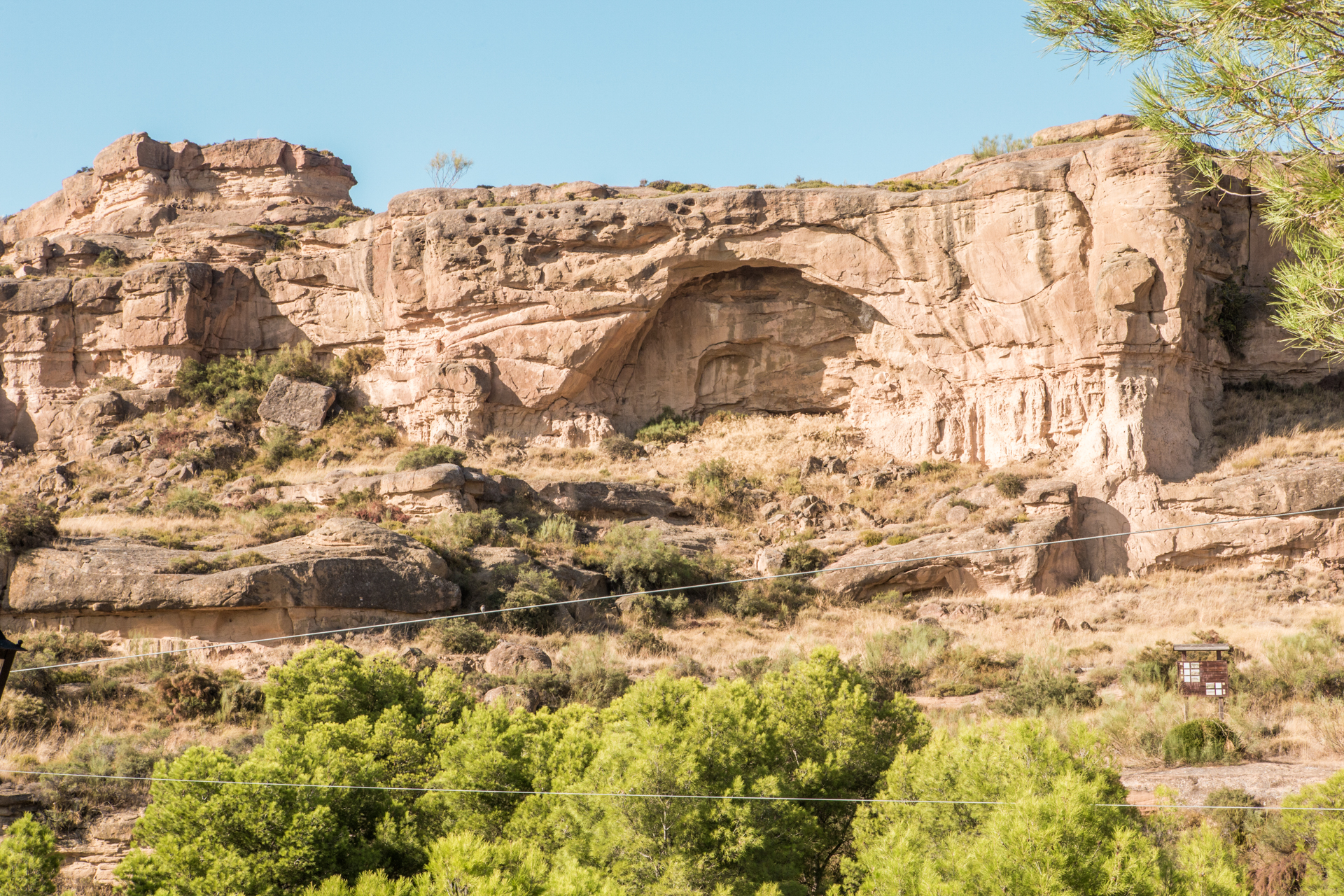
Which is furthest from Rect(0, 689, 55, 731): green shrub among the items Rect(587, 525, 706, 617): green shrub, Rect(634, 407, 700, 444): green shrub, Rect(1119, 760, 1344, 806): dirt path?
Rect(634, 407, 700, 444): green shrub

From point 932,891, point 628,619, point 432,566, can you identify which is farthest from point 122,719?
point 932,891

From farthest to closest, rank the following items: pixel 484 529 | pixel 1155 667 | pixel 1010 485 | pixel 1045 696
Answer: pixel 1010 485
pixel 484 529
pixel 1155 667
pixel 1045 696

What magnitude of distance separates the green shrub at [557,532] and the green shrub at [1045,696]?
1138 centimetres

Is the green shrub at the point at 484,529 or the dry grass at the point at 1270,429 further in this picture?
the dry grass at the point at 1270,429

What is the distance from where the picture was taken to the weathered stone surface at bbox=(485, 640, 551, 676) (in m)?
18.5

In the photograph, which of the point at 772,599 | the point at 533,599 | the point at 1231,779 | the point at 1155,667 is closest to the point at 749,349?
the point at 772,599

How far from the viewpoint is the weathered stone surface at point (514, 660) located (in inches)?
727

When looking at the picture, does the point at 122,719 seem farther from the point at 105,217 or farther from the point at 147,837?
the point at 105,217

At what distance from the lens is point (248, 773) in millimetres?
10203

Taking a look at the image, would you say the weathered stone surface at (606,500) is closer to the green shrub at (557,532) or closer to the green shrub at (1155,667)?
the green shrub at (557,532)

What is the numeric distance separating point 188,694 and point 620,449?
54.0ft

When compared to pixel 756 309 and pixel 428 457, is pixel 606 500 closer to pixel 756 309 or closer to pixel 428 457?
pixel 428 457

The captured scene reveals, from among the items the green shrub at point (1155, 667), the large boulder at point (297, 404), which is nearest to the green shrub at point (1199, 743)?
the green shrub at point (1155, 667)

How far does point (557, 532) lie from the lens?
25922 mm
